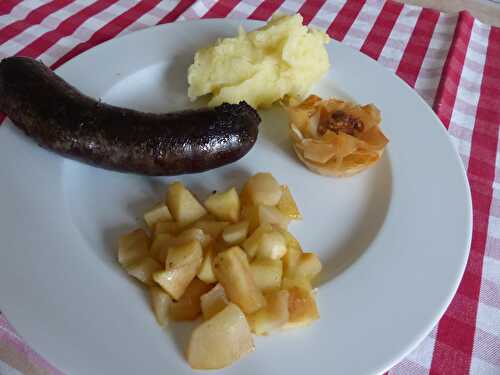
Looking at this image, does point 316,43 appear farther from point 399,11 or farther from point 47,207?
point 47,207

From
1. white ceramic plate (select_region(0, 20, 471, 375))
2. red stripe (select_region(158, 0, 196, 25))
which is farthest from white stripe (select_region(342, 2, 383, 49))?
red stripe (select_region(158, 0, 196, 25))

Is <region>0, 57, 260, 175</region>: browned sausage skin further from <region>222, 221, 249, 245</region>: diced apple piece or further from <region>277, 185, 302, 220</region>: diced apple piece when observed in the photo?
<region>222, 221, 249, 245</region>: diced apple piece

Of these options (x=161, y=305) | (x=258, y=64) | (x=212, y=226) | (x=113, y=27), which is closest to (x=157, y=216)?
(x=212, y=226)

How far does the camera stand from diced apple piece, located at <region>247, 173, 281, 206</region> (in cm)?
141

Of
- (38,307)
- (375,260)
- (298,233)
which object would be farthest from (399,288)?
(38,307)

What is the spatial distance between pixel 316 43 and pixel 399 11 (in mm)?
907

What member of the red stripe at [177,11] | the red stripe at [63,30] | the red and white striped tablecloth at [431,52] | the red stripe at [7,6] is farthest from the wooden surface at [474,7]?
the red stripe at [7,6]

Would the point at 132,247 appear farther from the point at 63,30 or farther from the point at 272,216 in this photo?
the point at 63,30

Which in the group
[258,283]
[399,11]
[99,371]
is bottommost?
[399,11]

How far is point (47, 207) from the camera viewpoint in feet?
4.68

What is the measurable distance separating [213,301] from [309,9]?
175cm

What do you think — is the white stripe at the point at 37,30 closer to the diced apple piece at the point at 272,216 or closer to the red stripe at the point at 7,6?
the red stripe at the point at 7,6

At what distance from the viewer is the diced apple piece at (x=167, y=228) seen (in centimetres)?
134

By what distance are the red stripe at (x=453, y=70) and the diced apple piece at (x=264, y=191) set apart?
0.88 meters
